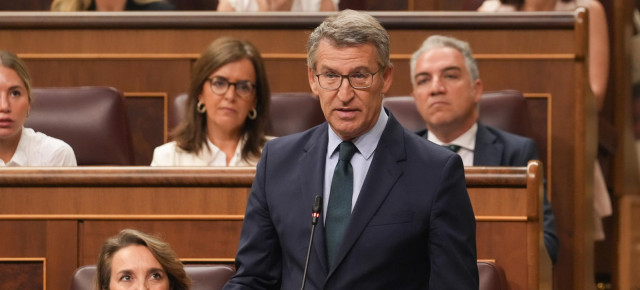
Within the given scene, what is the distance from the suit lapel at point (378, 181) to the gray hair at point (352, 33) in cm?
7

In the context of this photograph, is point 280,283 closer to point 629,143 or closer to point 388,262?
point 388,262

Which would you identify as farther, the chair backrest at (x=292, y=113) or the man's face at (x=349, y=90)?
the chair backrest at (x=292, y=113)

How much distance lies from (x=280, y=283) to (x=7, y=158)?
0.76 metres

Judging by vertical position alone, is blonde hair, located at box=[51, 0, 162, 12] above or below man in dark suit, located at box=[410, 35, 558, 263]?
above

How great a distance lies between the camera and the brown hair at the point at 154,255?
3.84 feet

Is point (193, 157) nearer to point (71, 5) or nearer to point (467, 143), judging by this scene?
point (467, 143)

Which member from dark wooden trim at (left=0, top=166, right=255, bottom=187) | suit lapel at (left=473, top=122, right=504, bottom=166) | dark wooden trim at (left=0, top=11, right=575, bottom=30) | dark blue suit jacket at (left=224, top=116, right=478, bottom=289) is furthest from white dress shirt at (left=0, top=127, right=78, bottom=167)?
dark blue suit jacket at (left=224, top=116, right=478, bottom=289)

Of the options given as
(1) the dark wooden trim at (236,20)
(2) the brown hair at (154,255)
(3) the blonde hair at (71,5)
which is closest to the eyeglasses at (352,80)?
(2) the brown hair at (154,255)

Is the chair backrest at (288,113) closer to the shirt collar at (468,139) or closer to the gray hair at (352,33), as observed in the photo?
the shirt collar at (468,139)

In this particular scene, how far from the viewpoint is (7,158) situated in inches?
62.8

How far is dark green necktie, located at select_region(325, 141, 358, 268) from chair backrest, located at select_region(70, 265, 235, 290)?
317mm

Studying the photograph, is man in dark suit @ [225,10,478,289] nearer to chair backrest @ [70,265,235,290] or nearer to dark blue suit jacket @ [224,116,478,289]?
dark blue suit jacket @ [224,116,478,289]

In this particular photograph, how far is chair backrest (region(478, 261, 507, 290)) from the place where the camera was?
119 centimetres

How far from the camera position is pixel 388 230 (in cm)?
92
